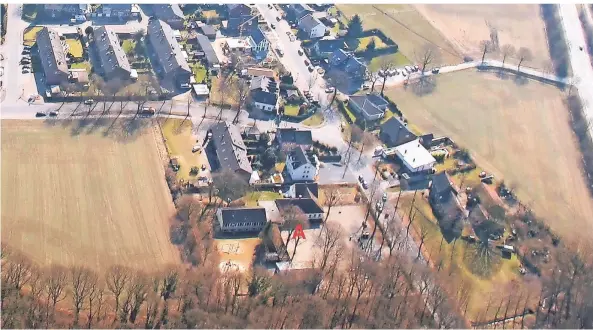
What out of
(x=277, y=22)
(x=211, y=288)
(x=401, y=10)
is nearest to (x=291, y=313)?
(x=211, y=288)

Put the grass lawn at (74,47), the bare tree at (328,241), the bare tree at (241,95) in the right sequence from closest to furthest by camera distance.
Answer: the bare tree at (328,241)
the bare tree at (241,95)
the grass lawn at (74,47)

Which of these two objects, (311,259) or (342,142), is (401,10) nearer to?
(342,142)

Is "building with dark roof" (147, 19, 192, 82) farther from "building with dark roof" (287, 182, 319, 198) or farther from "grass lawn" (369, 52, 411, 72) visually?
"grass lawn" (369, 52, 411, 72)

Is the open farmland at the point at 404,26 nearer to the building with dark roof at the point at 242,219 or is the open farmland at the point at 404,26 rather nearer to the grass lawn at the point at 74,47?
the grass lawn at the point at 74,47

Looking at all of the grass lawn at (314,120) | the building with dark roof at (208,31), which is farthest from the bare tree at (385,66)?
the building with dark roof at (208,31)

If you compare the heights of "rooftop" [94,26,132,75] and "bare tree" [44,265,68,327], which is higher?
"bare tree" [44,265,68,327]

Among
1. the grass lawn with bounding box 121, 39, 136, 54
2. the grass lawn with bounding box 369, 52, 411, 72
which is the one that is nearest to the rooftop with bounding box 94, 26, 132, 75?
the grass lawn with bounding box 121, 39, 136, 54
